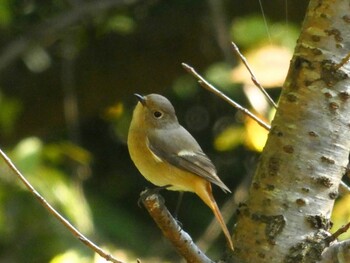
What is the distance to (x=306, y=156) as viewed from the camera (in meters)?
2.32

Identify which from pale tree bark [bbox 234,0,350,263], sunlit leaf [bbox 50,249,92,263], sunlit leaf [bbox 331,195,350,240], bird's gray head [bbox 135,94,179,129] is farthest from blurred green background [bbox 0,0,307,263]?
pale tree bark [bbox 234,0,350,263]

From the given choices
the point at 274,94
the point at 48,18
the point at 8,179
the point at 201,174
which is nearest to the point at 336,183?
the point at 201,174

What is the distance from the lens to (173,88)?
5293 mm

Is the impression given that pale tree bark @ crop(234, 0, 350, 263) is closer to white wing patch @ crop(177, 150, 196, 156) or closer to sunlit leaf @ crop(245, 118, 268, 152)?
white wing patch @ crop(177, 150, 196, 156)

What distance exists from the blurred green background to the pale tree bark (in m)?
1.98

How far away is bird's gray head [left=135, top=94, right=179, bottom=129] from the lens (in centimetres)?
313

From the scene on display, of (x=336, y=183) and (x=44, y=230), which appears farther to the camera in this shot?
(x=44, y=230)

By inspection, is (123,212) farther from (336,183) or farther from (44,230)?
(336,183)

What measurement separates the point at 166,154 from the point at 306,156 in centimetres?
72

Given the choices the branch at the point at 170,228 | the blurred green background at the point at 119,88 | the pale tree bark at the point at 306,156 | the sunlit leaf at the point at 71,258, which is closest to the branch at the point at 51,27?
the blurred green background at the point at 119,88

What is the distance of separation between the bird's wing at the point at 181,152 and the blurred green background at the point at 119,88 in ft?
4.49

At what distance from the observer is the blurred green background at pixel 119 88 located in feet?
15.1

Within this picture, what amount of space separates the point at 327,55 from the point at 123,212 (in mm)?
2711

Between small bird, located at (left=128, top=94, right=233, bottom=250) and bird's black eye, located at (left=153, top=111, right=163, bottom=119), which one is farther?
bird's black eye, located at (left=153, top=111, right=163, bottom=119)
